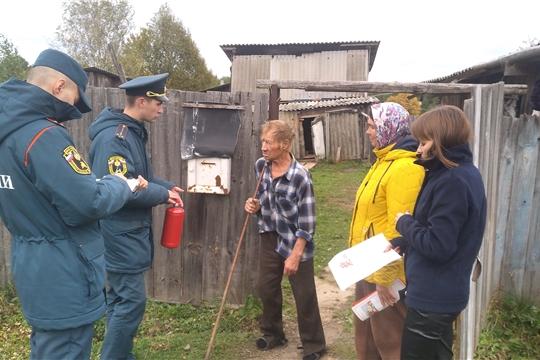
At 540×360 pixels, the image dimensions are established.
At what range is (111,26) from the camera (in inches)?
1174

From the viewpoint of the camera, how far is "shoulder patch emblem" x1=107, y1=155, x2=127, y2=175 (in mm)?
2840

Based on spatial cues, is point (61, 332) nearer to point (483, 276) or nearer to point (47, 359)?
point (47, 359)

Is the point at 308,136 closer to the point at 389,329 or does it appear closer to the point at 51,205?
the point at 389,329

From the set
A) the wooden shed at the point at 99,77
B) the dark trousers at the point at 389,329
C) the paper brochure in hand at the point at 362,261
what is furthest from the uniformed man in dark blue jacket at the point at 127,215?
the wooden shed at the point at 99,77

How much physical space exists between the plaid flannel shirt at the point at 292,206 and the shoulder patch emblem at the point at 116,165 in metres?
1.19

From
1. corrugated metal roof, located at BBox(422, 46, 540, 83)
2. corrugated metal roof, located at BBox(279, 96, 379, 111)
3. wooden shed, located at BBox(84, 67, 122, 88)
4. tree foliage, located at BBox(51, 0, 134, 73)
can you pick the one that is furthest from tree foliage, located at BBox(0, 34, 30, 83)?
corrugated metal roof, located at BBox(422, 46, 540, 83)

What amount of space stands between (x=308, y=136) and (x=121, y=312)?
1625 cm

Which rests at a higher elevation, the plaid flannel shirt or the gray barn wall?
the gray barn wall

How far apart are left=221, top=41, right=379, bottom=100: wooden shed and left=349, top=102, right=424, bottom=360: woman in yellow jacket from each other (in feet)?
54.3

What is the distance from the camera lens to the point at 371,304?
2604 mm

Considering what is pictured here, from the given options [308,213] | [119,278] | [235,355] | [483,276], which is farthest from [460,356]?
[119,278]

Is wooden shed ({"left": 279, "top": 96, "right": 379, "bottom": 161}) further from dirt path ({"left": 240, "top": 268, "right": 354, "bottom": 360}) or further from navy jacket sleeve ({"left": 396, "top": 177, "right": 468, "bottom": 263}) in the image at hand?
navy jacket sleeve ({"left": 396, "top": 177, "right": 468, "bottom": 263})

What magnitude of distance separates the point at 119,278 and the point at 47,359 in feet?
2.96

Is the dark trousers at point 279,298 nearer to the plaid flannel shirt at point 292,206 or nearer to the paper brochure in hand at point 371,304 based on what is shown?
the plaid flannel shirt at point 292,206
